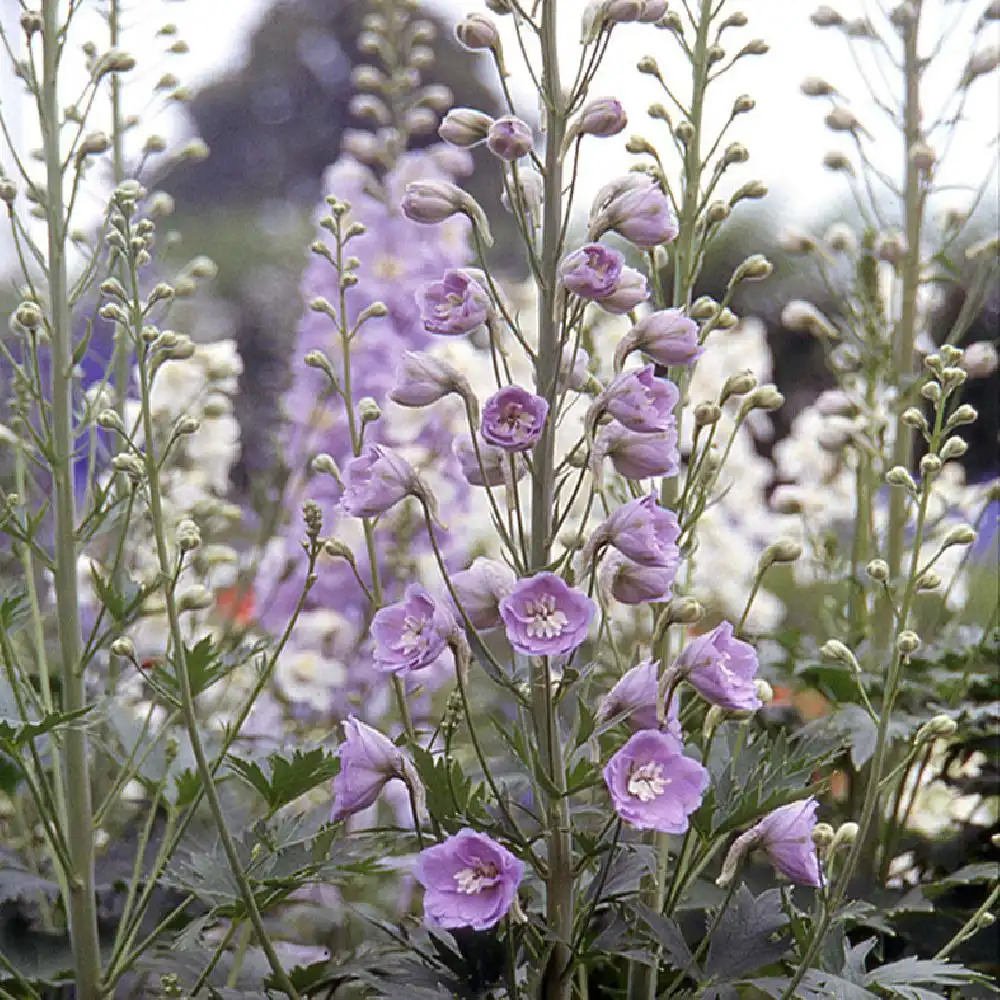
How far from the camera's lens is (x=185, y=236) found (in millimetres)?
6379

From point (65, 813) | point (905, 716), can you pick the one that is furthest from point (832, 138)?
point (65, 813)

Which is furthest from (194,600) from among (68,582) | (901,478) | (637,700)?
(901,478)

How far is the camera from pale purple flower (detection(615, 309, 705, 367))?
2.50 ft

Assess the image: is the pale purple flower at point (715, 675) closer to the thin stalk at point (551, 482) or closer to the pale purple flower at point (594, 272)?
the thin stalk at point (551, 482)

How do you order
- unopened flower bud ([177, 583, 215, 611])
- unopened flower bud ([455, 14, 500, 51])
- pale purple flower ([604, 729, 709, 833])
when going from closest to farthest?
pale purple flower ([604, 729, 709, 833]) → unopened flower bud ([455, 14, 500, 51]) → unopened flower bud ([177, 583, 215, 611])

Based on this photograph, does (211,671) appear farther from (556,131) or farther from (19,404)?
(556,131)

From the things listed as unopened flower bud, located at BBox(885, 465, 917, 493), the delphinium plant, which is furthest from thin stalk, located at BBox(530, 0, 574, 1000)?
unopened flower bud, located at BBox(885, 465, 917, 493)

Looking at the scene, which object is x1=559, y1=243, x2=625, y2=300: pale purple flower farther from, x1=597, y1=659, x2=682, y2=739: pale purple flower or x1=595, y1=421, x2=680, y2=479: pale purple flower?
x1=597, y1=659, x2=682, y2=739: pale purple flower

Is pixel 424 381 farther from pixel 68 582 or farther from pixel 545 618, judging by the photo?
pixel 68 582

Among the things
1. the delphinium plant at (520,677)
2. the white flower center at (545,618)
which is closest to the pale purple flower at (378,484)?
the delphinium plant at (520,677)

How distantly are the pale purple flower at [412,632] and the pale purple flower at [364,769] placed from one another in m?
0.04

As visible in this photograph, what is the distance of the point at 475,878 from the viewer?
0.70 meters

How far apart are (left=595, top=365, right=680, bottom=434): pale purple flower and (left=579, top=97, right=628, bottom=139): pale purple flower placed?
14 centimetres

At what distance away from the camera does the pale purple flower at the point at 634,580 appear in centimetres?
75
